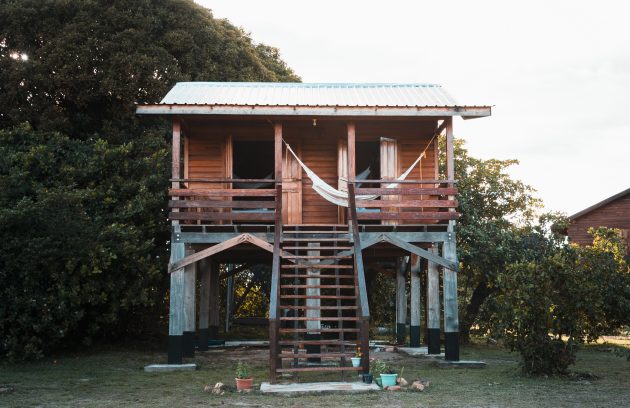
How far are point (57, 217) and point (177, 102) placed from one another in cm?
331

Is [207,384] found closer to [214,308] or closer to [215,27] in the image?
[214,308]

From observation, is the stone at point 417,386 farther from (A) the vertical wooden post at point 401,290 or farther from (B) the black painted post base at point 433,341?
(A) the vertical wooden post at point 401,290

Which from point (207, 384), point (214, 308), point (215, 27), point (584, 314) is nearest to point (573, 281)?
point (584, 314)

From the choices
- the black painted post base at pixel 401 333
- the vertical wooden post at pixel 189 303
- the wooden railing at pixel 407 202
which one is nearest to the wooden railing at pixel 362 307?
the wooden railing at pixel 407 202

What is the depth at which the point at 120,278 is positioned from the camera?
15797 millimetres

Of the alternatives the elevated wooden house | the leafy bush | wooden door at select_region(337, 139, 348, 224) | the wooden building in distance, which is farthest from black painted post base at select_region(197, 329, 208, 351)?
Answer: the wooden building in distance

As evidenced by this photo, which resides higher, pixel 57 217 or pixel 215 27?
pixel 215 27

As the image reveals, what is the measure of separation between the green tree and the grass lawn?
1308 millimetres

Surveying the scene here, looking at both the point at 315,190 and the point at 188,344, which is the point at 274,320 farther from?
the point at 188,344

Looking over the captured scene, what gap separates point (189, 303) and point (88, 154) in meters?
4.94

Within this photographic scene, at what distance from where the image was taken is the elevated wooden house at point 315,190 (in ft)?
43.4

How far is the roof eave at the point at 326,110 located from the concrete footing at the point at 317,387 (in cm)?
541

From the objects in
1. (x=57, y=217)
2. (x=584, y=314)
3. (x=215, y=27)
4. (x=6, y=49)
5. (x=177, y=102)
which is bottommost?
(x=584, y=314)

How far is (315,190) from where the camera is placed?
49.5 feet
